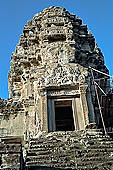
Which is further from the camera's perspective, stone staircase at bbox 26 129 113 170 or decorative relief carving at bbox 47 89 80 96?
decorative relief carving at bbox 47 89 80 96

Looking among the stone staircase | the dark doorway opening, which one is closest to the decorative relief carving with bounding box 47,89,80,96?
the stone staircase

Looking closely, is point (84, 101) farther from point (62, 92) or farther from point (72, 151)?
point (72, 151)

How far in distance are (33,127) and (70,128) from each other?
4.82m

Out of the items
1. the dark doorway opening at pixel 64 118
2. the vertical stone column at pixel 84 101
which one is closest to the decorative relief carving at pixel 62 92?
the vertical stone column at pixel 84 101

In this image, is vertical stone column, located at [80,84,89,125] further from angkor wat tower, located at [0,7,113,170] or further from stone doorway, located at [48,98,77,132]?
stone doorway, located at [48,98,77,132]

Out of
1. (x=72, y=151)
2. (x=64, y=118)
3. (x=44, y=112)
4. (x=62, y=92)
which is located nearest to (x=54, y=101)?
(x=62, y=92)

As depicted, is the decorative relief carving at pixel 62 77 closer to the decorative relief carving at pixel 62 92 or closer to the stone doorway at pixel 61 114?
the decorative relief carving at pixel 62 92

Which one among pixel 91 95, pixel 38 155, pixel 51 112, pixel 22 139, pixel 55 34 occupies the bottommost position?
pixel 38 155

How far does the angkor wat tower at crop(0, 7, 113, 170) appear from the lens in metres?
8.30

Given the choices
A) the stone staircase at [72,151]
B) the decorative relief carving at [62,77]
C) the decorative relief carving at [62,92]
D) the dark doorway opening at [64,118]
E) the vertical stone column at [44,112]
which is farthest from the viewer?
the dark doorway opening at [64,118]

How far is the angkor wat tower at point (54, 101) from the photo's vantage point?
8.30m

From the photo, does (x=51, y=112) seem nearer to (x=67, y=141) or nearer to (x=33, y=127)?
(x=33, y=127)

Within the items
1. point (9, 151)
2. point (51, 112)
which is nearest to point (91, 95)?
point (51, 112)

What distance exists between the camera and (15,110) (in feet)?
47.2
